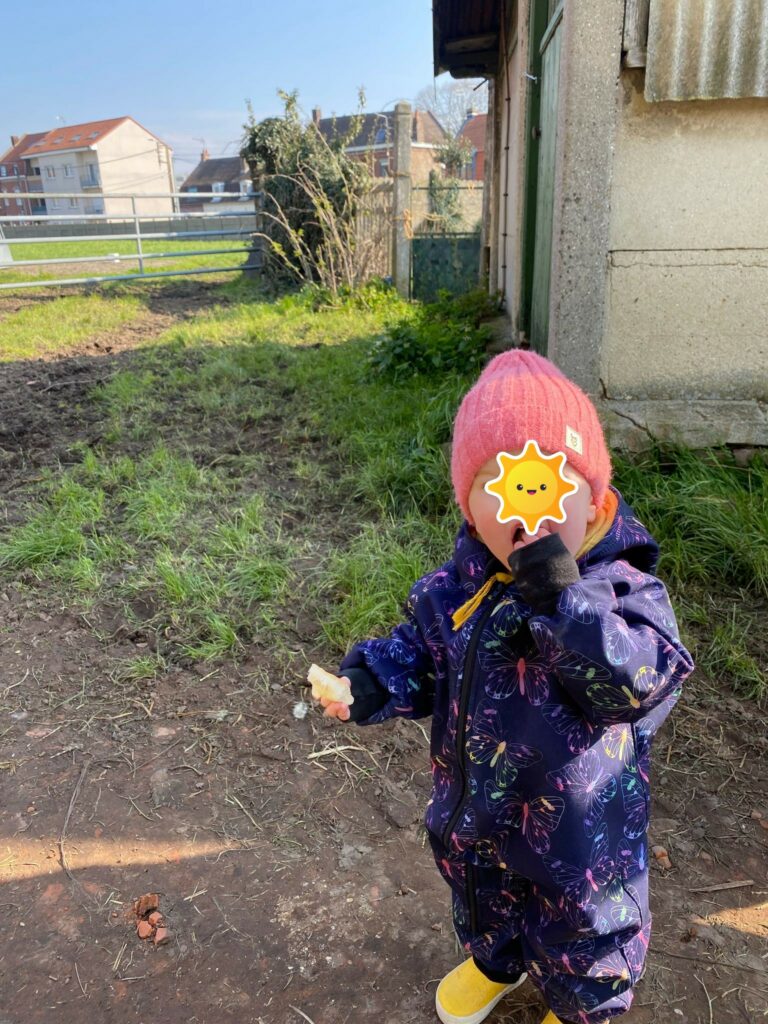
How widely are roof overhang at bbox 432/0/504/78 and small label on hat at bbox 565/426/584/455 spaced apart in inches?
283

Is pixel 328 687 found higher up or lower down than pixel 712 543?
higher up

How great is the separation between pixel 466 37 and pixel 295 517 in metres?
6.31

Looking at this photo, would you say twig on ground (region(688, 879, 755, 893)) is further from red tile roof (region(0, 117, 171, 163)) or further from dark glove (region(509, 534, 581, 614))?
red tile roof (region(0, 117, 171, 163))

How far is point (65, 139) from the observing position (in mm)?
66688

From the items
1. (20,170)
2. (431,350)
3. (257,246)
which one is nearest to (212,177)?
(20,170)

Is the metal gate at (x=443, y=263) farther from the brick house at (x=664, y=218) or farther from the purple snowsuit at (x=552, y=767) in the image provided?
the purple snowsuit at (x=552, y=767)

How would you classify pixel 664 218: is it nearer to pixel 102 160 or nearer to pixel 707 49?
pixel 707 49

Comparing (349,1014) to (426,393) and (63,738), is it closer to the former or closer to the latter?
(63,738)

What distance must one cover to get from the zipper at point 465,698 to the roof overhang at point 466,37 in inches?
287

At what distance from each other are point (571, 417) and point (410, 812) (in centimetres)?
142

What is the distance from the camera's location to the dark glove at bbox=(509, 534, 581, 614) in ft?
3.47

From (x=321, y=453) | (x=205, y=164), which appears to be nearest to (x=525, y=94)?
(x=321, y=453)

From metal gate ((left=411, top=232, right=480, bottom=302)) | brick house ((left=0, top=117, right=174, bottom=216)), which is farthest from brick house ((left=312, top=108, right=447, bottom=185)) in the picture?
brick house ((left=0, top=117, right=174, bottom=216))

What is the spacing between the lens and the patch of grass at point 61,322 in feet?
24.8
